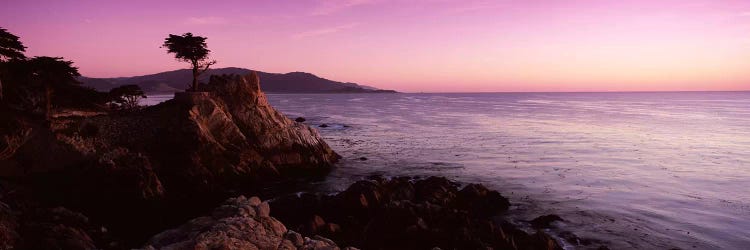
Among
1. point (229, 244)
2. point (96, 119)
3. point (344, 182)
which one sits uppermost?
point (96, 119)

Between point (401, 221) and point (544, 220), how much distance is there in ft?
27.4

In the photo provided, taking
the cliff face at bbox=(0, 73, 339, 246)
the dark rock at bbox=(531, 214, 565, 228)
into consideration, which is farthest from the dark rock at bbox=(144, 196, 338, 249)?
the dark rock at bbox=(531, 214, 565, 228)

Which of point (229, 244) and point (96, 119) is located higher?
point (96, 119)

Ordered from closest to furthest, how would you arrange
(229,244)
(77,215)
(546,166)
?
1. (229,244)
2. (77,215)
3. (546,166)

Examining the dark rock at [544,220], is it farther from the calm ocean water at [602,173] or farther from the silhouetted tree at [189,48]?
the silhouetted tree at [189,48]

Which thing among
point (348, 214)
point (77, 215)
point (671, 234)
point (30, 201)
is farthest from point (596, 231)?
point (30, 201)

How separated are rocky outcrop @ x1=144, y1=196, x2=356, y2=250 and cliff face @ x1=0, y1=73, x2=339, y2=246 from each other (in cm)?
596

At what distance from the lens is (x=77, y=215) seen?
1672 cm

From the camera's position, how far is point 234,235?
1284 centimetres

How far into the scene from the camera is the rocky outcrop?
12.3 m

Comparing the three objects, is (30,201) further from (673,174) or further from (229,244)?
(673,174)

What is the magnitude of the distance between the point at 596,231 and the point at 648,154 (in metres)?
27.4

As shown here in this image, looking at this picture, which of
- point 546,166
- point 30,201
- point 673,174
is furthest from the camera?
point 546,166

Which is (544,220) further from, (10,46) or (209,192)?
(10,46)
